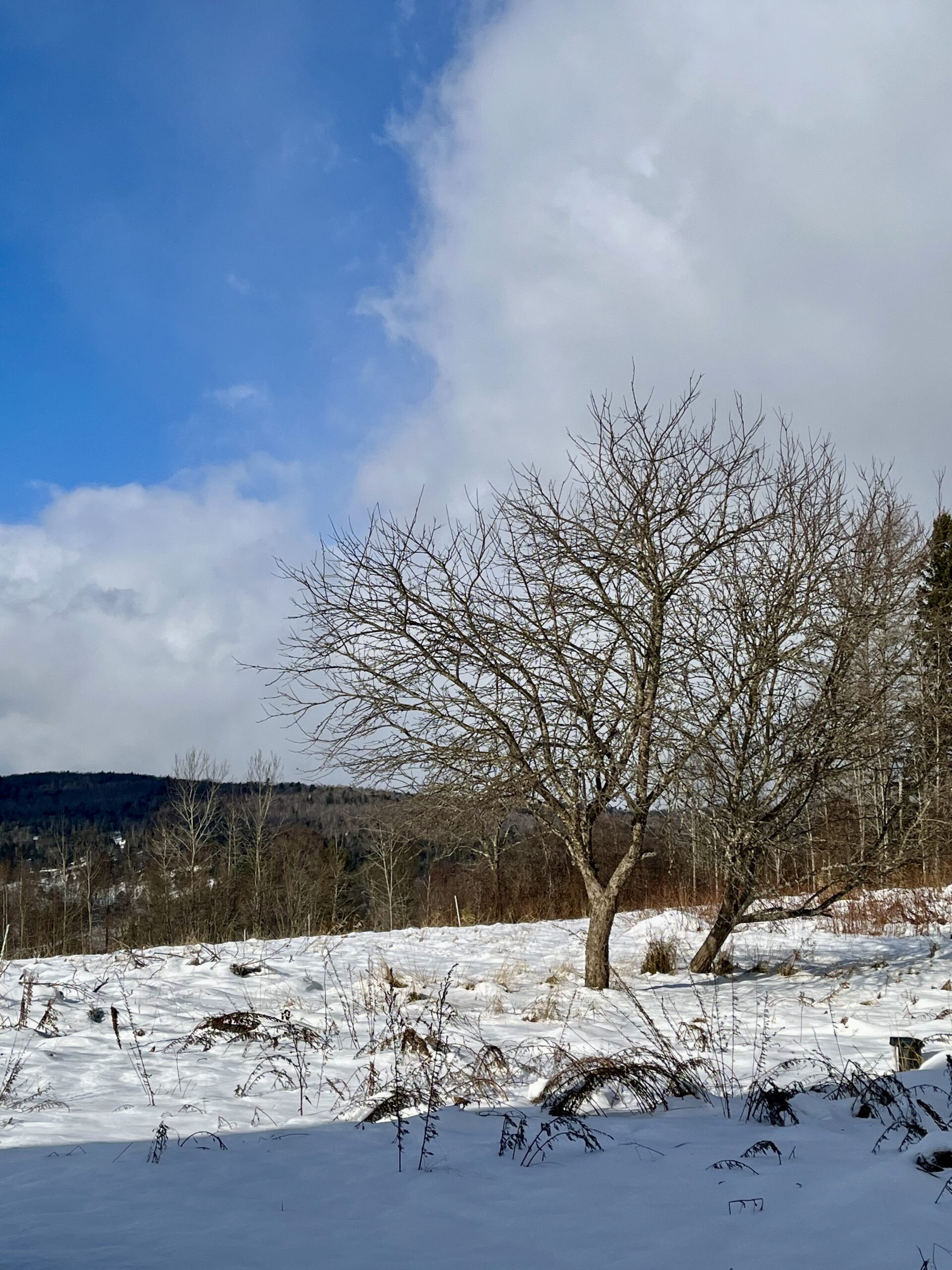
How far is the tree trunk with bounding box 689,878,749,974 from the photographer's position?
8.82 m

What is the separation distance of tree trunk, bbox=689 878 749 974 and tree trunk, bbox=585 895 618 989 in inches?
51.8

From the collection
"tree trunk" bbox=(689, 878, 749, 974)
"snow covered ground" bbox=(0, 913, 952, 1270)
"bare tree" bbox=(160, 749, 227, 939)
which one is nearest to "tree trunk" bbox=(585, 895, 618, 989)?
"snow covered ground" bbox=(0, 913, 952, 1270)

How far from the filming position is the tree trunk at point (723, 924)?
8.82m

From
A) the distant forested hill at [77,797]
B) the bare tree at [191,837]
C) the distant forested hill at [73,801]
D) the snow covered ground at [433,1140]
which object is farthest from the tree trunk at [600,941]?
the distant forested hill at [77,797]

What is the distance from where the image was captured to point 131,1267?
251cm

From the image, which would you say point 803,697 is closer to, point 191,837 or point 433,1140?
point 433,1140

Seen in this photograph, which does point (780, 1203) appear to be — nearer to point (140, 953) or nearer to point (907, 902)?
point (140, 953)

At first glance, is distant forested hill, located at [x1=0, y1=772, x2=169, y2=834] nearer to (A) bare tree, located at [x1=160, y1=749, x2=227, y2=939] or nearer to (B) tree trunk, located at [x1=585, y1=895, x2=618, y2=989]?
(A) bare tree, located at [x1=160, y1=749, x2=227, y2=939]

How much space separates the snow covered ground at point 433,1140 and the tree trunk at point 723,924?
2.05 feet

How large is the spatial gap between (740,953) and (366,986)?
5861mm

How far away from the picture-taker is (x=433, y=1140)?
399 cm

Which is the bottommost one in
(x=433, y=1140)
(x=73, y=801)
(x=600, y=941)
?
(x=433, y=1140)

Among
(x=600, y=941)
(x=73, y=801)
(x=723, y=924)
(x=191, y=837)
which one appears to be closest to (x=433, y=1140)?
(x=600, y=941)

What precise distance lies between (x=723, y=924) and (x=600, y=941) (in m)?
Result: 1.49
